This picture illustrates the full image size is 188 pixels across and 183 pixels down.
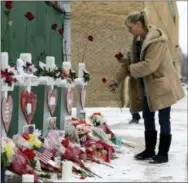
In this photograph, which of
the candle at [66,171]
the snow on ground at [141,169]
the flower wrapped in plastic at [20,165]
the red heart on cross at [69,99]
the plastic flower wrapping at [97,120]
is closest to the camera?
the flower wrapped in plastic at [20,165]

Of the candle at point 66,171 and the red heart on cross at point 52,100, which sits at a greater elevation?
the red heart on cross at point 52,100

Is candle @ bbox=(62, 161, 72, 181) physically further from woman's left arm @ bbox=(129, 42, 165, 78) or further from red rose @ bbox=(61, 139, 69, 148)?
woman's left arm @ bbox=(129, 42, 165, 78)

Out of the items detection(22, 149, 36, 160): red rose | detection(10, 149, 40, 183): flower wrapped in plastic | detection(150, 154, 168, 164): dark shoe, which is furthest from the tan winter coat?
detection(10, 149, 40, 183): flower wrapped in plastic

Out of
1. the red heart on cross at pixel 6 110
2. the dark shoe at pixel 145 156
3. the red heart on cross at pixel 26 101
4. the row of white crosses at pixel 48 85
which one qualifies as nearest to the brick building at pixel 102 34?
the row of white crosses at pixel 48 85

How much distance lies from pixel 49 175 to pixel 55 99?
159cm

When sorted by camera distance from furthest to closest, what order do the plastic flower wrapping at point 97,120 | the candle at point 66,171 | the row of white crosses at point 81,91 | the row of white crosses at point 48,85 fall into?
the row of white crosses at point 81,91, the plastic flower wrapping at point 97,120, the row of white crosses at point 48,85, the candle at point 66,171

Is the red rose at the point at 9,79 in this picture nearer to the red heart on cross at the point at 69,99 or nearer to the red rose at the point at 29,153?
the red rose at the point at 29,153

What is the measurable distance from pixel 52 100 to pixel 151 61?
114 centimetres

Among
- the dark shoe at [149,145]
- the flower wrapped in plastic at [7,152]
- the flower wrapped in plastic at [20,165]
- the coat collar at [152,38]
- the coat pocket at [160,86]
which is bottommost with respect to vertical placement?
the dark shoe at [149,145]

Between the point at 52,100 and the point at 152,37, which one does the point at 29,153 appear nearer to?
the point at 52,100

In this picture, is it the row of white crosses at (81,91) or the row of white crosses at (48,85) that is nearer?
the row of white crosses at (48,85)

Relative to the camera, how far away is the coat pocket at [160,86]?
577 centimetres

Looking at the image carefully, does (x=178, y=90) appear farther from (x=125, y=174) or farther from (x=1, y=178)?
(x=1, y=178)

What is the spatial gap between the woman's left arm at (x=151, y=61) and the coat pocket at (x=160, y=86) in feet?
0.46
